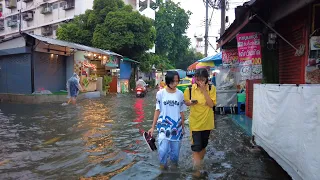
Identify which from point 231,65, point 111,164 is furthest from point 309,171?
point 231,65

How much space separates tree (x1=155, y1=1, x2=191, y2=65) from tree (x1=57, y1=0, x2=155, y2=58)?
12061 millimetres

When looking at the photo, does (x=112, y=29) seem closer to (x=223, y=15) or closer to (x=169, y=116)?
(x=223, y=15)

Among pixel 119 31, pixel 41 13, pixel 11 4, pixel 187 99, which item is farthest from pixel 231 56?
pixel 11 4

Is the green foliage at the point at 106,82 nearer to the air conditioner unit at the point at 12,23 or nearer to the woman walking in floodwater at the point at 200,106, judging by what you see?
the woman walking in floodwater at the point at 200,106

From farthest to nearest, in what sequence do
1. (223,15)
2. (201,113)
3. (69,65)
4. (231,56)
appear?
(69,65) < (223,15) < (231,56) < (201,113)

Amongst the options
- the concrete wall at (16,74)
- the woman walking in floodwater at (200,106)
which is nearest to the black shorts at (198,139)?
the woman walking in floodwater at (200,106)

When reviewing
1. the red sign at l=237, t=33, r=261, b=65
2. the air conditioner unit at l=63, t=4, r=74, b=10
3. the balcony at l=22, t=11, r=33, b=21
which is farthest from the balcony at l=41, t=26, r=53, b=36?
the red sign at l=237, t=33, r=261, b=65

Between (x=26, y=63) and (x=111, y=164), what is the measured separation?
14.3m

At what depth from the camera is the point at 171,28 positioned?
43.8m

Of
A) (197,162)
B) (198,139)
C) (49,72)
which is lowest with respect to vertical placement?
(197,162)

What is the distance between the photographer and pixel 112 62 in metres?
25.8

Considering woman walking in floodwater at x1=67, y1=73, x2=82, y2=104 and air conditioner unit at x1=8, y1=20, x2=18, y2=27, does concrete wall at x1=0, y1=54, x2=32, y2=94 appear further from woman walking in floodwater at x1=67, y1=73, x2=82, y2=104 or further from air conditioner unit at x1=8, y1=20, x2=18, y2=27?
air conditioner unit at x1=8, y1=20, x2=18, y2=27

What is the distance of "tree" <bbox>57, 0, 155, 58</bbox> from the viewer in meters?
27.8

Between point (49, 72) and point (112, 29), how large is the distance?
10057 mm
